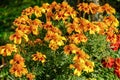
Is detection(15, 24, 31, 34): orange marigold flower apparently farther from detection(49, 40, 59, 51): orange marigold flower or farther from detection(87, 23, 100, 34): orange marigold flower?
detection(87, 23, 100, 34): orange marigold flower

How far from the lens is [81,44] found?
4836 millimetres

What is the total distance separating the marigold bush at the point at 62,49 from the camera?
4.48 meters

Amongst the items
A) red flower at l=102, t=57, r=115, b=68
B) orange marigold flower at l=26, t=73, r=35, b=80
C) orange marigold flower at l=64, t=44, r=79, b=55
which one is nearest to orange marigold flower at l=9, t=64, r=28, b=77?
orange marigold flower at l=26, t=73, r=35, b=80

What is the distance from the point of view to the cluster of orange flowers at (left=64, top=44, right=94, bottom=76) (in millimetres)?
4234

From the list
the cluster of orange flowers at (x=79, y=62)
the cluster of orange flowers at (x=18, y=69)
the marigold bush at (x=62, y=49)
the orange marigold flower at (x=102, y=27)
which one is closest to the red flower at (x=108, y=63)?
the marigold bush at (x=62, y=49)

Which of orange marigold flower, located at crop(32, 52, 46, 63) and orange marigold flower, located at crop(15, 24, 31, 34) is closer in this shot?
orange marigold flower, located at crop(32, 52, 46, 63)

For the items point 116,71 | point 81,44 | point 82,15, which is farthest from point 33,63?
point 82,15

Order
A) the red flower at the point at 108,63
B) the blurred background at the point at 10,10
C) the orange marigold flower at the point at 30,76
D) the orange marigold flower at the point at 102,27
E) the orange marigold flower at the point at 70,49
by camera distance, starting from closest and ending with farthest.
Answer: the orange marigold flower at the point at 70,49
the orange marigold flower at the point at 30,76
the red flower at the point at 108,63
the orange marigold flower at the point at 102,27
the blurred background at the point at 10,10

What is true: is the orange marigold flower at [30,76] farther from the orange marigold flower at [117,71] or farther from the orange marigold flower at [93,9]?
the orange marigold flower at [93,9]

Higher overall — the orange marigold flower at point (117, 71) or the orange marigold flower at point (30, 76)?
the orange marigold flower at point (30, 76)

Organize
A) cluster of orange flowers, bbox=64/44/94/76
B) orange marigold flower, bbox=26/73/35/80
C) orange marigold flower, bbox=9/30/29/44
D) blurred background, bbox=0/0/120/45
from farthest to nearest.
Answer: blurred background, bbox=0/0/120/45 → orange marigold flower, bbox=9/30/29/44 → orange marigold flower, bbox=26/73/35/80 → cluster of orange flowers, bbox=64/44/94/76

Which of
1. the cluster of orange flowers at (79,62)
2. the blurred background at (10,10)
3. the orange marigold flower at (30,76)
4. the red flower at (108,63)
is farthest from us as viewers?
the blurred background at (10,10)

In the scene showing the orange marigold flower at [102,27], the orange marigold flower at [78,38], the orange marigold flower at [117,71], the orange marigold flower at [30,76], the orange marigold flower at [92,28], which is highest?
the orange marigold flower at [92,28]

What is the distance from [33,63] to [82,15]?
1623mm
